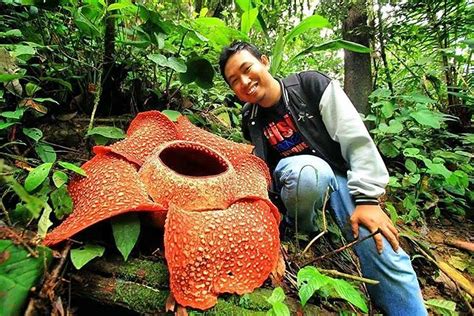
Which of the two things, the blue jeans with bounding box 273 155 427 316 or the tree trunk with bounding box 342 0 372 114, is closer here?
the blue jeans with bounding box 273 155 427 316

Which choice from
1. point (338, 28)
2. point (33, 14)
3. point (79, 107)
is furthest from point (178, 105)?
point (338, 28)

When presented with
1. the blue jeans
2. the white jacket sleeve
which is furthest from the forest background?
the white jacket sleeve

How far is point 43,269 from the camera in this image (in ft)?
3.64

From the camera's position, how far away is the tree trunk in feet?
11.3

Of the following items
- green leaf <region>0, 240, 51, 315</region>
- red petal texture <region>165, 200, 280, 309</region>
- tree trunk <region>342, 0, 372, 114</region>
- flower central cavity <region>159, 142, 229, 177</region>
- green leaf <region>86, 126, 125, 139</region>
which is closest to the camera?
green leaf <region>0, 240, 51, 315</region>

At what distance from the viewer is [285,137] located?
2.09 m

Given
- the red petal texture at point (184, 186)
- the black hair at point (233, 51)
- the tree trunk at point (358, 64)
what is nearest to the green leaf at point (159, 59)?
the black hair at point (233, 51)

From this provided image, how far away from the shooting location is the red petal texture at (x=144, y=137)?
1.61 m

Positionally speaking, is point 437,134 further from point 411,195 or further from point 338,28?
point 338,28

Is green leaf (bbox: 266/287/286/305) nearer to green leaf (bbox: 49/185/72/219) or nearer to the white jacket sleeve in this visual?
the white jacket sleeve

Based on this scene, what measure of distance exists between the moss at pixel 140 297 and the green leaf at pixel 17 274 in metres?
0.26

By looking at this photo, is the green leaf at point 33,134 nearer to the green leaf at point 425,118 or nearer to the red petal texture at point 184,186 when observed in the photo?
the red petal texture at point 184,186

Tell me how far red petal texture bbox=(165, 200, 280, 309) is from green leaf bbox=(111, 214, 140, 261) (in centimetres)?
15

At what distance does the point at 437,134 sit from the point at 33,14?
3.40 metres
